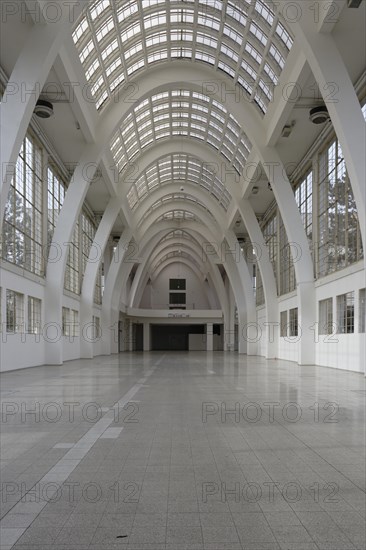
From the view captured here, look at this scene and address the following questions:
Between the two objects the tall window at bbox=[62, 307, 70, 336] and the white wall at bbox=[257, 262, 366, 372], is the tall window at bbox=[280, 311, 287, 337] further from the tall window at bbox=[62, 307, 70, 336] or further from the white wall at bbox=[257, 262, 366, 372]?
the tall window at bbox=[62, 307, 70, 336]

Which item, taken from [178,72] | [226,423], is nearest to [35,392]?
[226,423]

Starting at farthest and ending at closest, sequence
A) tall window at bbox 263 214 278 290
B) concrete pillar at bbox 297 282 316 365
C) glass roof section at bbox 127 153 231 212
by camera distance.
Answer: glass roof section at bbox 127 153 231 212 → tall window at bbox 263 214 278 290 → concrete pillar at bbox 297 282 316 365

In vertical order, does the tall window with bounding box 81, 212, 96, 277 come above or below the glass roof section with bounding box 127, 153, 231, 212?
below

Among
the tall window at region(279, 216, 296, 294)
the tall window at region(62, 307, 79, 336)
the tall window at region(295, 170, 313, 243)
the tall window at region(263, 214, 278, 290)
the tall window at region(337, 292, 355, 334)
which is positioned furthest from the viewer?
the tall window at region(263, 214, 278, 290)

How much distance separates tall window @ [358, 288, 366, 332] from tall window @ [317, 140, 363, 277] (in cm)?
152

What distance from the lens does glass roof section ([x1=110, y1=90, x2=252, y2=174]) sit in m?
34.8

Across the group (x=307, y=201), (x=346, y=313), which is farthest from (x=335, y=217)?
(x=307, y=201)

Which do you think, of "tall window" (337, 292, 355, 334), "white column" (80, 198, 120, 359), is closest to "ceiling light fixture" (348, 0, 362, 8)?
"tall window" (337, 292, 355, 334)

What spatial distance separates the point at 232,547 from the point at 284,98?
2148 cm

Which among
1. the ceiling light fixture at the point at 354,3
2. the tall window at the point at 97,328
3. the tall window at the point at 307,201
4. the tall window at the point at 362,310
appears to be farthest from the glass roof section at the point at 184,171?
the ceiling light fixture at the point at 354,3

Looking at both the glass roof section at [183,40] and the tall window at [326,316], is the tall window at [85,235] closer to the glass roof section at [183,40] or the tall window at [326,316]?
the glass roof section at [183,40]

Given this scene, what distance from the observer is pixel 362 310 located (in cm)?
2208

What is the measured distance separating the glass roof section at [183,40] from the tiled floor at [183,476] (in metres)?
17.3

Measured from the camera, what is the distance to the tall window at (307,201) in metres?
30.8
